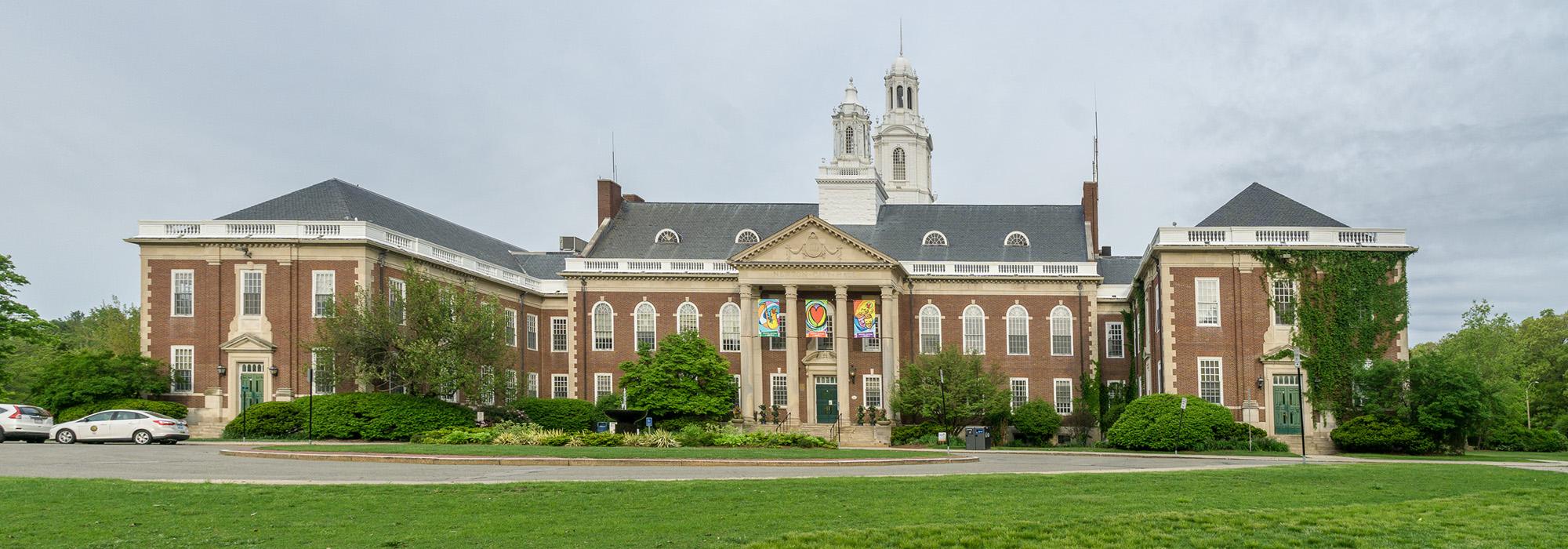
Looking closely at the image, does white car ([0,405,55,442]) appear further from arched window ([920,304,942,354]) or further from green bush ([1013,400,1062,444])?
green bush ([1013,400,1062,444])

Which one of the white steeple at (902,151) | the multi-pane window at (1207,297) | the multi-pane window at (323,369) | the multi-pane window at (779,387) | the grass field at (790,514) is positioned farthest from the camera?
the white steeple at (902,151)

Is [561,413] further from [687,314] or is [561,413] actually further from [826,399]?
[826,399]

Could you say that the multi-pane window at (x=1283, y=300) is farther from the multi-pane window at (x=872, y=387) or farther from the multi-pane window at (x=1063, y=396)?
the multi-pane window at (x=872, y=387)

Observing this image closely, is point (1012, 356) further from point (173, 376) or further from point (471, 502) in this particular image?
point (471, 502)

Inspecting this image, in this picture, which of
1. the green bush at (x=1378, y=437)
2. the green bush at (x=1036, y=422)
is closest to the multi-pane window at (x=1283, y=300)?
the green bush at (x=1378, y=437)

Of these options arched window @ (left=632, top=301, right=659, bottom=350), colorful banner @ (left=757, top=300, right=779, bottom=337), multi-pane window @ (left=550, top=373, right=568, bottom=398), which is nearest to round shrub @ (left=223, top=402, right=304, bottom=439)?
arched window @ (left=632, top=301, right=659, bottom=350)

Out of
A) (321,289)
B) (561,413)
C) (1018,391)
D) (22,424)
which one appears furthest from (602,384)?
(22,424)

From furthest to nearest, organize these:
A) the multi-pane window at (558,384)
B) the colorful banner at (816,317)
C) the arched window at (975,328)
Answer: the multi-pane window at (558,384) → the arched window at (975,328) → the colorful banner at (816,317)

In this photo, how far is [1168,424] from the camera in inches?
1708

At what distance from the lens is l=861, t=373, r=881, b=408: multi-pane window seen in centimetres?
5775

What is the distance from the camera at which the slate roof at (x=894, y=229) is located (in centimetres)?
6156

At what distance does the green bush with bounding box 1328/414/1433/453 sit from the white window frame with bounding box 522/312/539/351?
34381 millimetres

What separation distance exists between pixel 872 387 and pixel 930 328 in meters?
3.83

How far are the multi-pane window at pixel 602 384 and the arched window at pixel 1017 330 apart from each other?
17.9m
